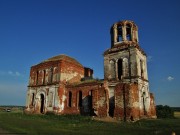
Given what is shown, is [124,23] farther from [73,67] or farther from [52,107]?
[52,107]

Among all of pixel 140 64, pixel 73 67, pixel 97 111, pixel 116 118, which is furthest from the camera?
pixel 73 67

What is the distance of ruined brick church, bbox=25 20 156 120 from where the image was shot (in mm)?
19188

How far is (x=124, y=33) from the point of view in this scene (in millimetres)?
24016

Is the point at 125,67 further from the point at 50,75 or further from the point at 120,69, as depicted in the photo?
the point at 50,75

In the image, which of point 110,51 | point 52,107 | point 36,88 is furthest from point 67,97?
point 110,51

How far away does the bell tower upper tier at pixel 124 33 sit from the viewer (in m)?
24.0

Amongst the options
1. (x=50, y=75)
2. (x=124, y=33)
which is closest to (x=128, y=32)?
(x=124, y=33)

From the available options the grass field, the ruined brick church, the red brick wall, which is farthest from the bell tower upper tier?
the grass field

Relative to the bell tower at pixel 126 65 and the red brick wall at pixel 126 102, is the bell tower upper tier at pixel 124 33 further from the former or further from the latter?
the red brick wall at pixel 126 102

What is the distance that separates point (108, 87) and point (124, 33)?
7.32 metres

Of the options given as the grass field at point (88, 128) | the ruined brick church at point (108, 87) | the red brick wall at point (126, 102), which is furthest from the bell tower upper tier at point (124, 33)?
the grass field at point (88, 128)

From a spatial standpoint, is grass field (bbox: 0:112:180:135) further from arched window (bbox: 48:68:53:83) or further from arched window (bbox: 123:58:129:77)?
arched window (bbox: 48:68:53:83)

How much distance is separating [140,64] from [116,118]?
27.4ft

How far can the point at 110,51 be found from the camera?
24609mm
